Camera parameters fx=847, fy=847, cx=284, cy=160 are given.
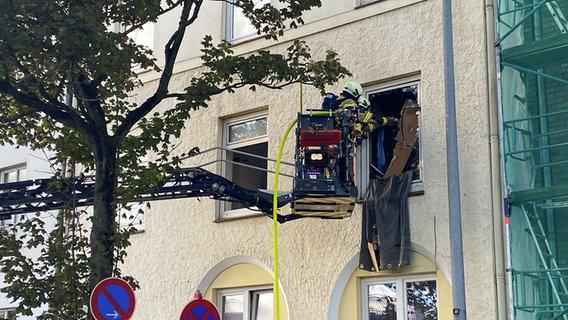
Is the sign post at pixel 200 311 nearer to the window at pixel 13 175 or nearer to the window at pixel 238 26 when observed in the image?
the window at pixel 238 26

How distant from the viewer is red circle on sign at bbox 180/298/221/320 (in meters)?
9.26

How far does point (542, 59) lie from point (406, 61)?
75.2 inches

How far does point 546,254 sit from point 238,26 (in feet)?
21.6

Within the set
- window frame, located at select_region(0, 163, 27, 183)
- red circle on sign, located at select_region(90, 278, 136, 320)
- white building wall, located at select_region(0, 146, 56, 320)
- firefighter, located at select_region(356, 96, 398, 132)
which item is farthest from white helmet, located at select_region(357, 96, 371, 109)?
window frame, located at select_region(0, 163, 27, 183)

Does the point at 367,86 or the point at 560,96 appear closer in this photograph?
the point at 560,96

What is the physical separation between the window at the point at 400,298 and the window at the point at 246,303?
1714mm

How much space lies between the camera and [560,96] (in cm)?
1072

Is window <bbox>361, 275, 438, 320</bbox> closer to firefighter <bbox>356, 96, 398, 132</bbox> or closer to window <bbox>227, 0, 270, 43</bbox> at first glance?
firefighter <bbox>356, 96, 398, 132</bbox>

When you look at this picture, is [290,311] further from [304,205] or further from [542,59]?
[542,59]

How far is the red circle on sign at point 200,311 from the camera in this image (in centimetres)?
926

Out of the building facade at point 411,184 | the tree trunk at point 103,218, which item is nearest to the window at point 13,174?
the building facade at point 411,184

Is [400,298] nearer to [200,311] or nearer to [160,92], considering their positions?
[200,311]

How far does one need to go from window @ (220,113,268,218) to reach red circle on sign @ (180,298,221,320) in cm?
369

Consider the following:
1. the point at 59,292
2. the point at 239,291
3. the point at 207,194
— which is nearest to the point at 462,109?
the point at 207,194
